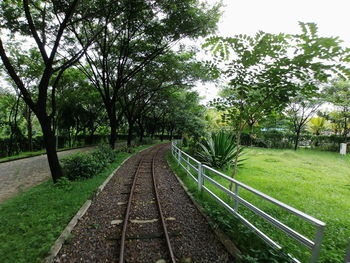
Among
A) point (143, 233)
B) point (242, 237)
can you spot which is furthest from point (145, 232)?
point (242, 237)

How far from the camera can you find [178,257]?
296 centimetres

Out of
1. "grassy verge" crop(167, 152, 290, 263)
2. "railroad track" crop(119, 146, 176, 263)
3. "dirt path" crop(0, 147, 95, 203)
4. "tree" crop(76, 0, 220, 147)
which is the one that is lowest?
"dirt path" crop(0, 147, 95, 203)

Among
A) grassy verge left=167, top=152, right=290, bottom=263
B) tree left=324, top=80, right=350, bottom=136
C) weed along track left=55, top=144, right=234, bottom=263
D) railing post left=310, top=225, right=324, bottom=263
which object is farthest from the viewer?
tree left=324, top=80, right=350, bottom=136

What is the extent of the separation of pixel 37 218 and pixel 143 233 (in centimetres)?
255

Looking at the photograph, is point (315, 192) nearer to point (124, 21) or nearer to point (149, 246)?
point (149, 246)

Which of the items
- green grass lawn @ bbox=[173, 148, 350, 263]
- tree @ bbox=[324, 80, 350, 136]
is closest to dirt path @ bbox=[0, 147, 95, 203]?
green grass lawn @ bbox=[173, 148, 350, 263]

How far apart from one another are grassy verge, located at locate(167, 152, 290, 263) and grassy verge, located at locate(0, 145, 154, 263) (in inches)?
127

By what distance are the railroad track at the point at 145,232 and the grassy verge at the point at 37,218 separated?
51.0 inches

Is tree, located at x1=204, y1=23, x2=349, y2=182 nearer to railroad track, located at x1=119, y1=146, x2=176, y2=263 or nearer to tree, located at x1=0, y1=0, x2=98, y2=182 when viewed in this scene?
railroad track, located at x1=119, y1=146, x2=176, y2=263

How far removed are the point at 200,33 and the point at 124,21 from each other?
397cm

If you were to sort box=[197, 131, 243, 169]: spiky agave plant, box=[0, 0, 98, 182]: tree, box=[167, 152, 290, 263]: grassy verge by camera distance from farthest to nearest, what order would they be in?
box=[197, 131, 243, 169]: spiky agave plant, box=[0, 0, 98, 182]: tree, box=[167, 152, 290, 263]: grassy verge

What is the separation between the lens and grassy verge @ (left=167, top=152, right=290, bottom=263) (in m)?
2.59

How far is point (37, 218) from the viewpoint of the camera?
405 cm

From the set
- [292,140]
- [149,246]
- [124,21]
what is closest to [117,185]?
[149,246]
